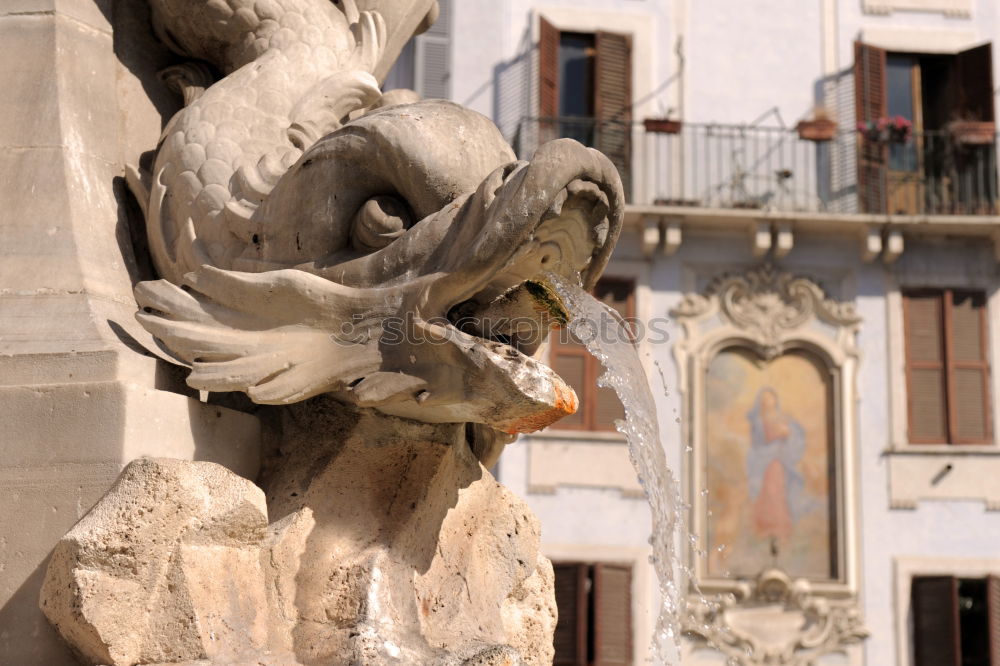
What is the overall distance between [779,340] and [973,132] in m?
3.74

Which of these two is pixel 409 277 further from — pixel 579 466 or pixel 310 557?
pixel 579 466

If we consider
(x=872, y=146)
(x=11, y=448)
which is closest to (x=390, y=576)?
(x=11, y=448)

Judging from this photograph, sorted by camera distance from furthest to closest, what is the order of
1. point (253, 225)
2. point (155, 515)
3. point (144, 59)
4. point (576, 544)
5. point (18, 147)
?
1. point (576, 544)
2. point (144, 59)
3. point (18, 147)
4. point (253, 225)
5. point (155, 515)

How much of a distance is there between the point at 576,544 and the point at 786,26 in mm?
7372

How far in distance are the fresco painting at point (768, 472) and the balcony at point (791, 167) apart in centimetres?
226

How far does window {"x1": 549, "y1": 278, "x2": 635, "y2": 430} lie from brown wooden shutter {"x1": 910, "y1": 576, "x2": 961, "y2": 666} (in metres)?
4.23

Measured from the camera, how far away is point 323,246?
3229 millimetres

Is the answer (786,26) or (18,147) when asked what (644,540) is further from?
(18,147)

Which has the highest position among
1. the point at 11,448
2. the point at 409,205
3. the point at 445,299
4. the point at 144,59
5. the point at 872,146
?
the point at 872,146

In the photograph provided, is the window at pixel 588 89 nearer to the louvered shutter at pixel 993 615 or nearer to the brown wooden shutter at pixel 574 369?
the brown wooden shutter at pixel 574 369

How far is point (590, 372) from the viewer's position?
20.3 meters

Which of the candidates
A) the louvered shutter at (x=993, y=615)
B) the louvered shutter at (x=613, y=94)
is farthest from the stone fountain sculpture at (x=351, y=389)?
the louvered shutter at (x=613, y=94)

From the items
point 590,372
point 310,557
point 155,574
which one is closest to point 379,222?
point 310,557

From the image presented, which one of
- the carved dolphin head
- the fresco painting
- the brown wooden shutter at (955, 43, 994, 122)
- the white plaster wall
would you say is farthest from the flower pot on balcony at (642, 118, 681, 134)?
the carved dolphin head
